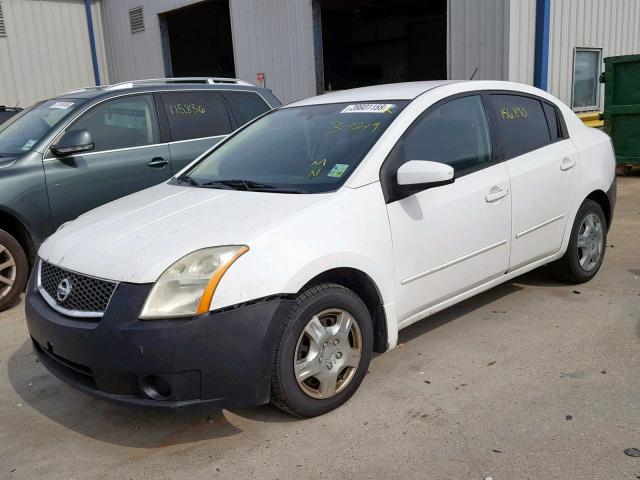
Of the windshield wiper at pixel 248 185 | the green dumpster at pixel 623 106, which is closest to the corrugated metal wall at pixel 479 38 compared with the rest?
the green dumpster at pixel 623 106

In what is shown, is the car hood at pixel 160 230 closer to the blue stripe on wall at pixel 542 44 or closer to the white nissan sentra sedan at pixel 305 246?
the white nissan sentra sedan at pixel 305 246

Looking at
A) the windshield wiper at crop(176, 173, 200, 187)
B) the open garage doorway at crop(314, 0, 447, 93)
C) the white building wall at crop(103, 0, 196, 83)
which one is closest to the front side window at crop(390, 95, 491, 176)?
the windshield wiper at crop(176, 173, 200, 187)

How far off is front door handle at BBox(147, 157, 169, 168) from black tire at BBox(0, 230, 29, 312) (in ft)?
4.35

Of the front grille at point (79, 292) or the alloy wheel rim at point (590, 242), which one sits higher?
the front grille at point (79, 292)

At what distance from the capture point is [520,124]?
420 cm

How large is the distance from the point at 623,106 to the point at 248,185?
8.43m

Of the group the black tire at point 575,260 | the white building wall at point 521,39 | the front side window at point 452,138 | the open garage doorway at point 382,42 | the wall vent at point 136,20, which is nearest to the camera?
the front side window at point 452,138

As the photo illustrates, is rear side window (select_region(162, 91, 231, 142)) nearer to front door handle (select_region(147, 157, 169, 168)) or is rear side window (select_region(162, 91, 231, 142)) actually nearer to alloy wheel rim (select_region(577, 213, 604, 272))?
front door handle (select_region(147, 157, 169, 168))

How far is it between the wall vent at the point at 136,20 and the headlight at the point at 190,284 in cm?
1444

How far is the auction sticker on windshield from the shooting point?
3576mm

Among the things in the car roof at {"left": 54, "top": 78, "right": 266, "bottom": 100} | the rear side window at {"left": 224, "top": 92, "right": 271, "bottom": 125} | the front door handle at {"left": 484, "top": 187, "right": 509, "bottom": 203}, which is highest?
the car roof at {"left": 54, "top": 78, "right": 266, "bottom": 100}

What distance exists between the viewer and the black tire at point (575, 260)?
4.59 m

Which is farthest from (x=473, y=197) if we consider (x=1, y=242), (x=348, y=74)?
(x=348, y=74)

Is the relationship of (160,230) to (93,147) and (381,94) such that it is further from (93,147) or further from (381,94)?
(93,147)
